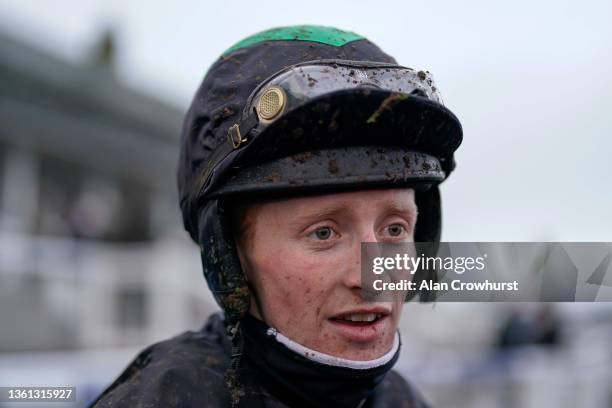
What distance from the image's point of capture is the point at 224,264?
6.10ft

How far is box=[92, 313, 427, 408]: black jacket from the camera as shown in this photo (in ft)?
6.01

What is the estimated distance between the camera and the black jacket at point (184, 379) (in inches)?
72.1

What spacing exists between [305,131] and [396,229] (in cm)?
37

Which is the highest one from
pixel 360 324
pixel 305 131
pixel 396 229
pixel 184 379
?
pixel 305 131

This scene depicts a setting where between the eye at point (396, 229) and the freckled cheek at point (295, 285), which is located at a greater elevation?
the eye at point (396, 229)

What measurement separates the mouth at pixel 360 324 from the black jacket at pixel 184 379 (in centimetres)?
29

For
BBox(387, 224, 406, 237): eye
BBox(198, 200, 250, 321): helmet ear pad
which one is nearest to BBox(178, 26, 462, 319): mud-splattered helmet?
BBox(198, 200, 250, 321): helmet ear pad

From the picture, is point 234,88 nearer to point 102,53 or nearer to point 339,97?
point 339,97

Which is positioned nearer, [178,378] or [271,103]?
[271,103]

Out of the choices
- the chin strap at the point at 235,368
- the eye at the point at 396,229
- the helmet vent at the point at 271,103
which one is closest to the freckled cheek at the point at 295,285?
the chin strap at the point at 235,368

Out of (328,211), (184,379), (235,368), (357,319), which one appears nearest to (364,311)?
(357,319)

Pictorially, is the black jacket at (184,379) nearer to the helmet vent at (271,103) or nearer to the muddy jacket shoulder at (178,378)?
the muddy jacket shoulder at (178,378)

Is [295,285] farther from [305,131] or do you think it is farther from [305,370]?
[305,131]

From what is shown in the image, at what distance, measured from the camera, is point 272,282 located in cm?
184
